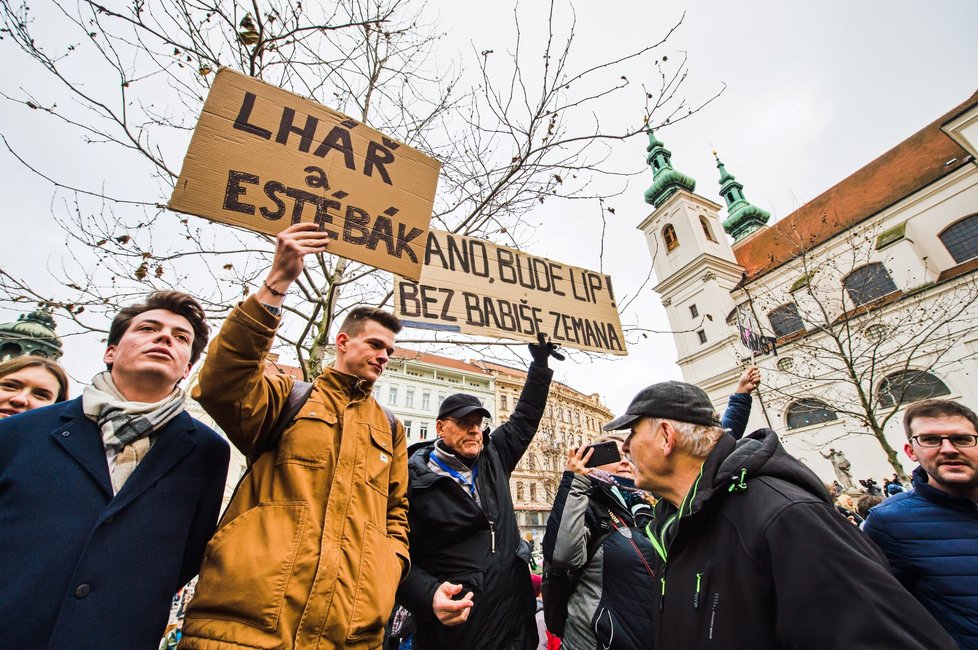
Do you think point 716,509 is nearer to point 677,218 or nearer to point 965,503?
point 965,503

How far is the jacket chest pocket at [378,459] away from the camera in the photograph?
66.2 inches

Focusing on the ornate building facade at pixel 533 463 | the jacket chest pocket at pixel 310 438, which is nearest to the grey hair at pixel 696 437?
the jacket chest pocket at pixel 310 438

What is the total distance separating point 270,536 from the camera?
1321mm

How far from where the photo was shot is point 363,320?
2.09 m

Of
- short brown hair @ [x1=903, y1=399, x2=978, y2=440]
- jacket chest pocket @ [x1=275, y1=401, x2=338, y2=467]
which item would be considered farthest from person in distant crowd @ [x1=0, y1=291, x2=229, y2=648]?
short brown hair @ [x1=903, y1=399, x2=978, y2=440]

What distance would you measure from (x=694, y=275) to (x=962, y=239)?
464 inches

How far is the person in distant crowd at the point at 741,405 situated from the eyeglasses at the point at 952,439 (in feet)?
2.99

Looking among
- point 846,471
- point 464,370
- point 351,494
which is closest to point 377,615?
point 351,494

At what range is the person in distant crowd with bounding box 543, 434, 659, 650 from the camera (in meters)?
2.03

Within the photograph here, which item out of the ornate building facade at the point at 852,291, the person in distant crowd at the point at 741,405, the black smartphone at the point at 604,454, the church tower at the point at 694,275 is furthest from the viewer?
the church tower at the point at 694,275

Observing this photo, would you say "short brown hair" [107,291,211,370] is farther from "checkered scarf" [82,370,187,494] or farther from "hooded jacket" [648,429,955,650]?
"hooded jacket" [648,429,955,650]

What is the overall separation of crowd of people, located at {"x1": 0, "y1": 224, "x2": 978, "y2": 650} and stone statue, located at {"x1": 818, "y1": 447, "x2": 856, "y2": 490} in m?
20.9

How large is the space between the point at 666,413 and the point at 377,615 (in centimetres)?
134

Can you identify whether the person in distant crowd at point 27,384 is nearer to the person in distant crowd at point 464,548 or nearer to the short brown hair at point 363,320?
the short brown hair at point 363,320
